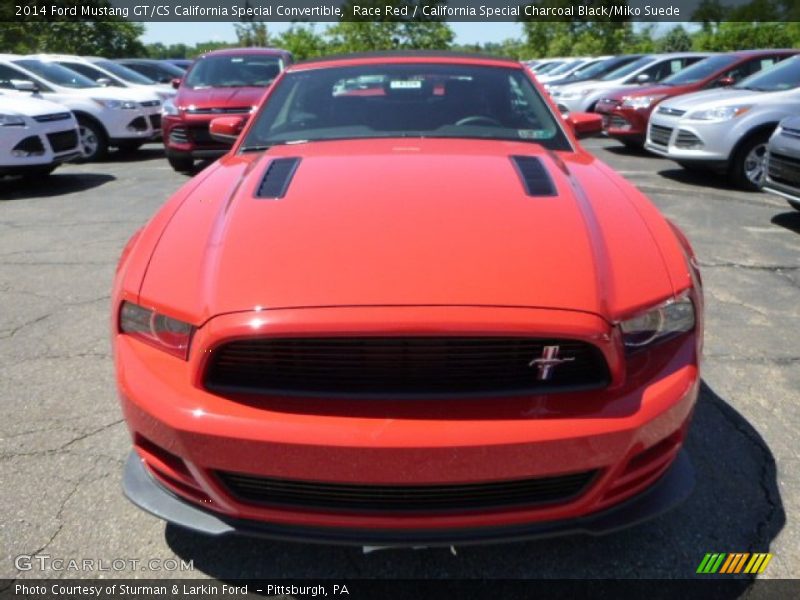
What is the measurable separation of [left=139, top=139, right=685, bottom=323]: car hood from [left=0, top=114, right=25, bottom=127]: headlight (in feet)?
22.7

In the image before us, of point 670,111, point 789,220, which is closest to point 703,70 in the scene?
point 670,111

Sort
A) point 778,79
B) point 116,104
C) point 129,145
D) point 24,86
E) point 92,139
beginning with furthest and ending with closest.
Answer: point 129,145
point 92,139
point 116,104
point 24,86
point 778,79

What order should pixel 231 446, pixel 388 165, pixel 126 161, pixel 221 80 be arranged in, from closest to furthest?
1. pixel 231 446
2. pixel 388 165
3. pixel 221 80
4. pixel 126 161

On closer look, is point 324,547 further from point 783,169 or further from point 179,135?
point 179,135

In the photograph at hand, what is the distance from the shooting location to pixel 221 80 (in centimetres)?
1016

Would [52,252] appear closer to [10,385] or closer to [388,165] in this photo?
[10,385]

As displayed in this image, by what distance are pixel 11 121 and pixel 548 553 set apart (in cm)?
848

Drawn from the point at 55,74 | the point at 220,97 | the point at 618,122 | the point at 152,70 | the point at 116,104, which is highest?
the point at 55,74

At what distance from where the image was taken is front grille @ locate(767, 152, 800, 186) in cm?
598

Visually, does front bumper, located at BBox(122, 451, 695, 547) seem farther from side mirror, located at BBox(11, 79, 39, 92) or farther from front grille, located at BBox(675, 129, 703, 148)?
side mirror, located at BBox(11, 79, 39, 92)

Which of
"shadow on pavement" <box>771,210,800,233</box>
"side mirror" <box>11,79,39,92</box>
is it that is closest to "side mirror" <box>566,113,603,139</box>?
"shadow on pavement" <box>771,210,800,233</box>

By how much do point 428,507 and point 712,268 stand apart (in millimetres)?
4025

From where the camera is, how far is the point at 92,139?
11.1 m

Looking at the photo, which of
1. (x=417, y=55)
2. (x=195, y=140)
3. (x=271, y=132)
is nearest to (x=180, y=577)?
(x=271, y=132)
